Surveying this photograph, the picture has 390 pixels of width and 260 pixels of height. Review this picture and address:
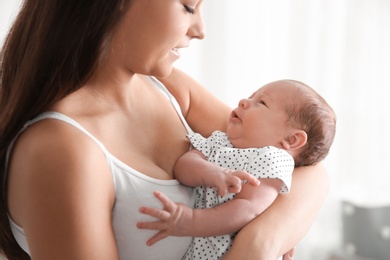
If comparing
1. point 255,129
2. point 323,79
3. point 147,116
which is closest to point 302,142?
point 255,129

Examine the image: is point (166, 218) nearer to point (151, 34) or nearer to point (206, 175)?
point (206, 175)

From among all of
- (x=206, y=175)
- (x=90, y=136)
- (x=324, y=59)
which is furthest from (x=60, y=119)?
(x=324, y=59)

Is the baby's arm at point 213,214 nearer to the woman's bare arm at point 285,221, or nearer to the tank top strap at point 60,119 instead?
the woman's bare arm at point 285,221

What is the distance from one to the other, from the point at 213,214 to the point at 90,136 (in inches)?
12.5

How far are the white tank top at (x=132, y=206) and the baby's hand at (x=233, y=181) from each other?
0.13m

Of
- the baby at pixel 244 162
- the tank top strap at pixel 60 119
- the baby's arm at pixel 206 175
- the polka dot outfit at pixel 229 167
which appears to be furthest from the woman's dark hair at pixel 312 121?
the tank top strap at pixel 60 119

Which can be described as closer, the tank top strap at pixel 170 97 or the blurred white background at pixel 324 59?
the tank top strap at pixel 170 97

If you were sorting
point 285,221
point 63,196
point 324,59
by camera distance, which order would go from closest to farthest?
point 63,196 → point 285,221 → point 324,59

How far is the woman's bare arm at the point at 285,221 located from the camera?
136 centimetres

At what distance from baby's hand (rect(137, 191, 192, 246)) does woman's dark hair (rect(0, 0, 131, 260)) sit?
0.30m

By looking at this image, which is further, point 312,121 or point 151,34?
point 312,121

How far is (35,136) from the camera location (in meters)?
1.24

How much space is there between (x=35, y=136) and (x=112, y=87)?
0.25 m

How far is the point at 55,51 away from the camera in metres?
1.26
